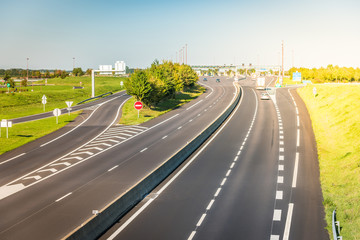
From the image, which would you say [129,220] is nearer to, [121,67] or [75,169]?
[75,169]

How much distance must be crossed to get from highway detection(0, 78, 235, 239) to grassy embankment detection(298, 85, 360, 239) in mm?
11634

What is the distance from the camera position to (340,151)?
3203 centimetres

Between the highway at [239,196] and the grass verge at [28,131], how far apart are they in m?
18.5

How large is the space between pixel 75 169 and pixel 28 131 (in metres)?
20.1

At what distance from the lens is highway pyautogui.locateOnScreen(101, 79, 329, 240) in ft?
52.2

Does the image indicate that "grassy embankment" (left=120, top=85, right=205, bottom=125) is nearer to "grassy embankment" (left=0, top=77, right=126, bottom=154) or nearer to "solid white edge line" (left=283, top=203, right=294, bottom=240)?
"grassy embankment" (left=0, top=77, right=126, bottom=154)

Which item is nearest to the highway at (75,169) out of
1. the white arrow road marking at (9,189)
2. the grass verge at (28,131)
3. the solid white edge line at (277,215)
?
the white arrow road marking at (9,189)

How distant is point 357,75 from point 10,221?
455ft

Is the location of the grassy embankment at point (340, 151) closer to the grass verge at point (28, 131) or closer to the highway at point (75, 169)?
the highway at point (75, 169)

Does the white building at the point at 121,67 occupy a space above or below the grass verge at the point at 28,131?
above

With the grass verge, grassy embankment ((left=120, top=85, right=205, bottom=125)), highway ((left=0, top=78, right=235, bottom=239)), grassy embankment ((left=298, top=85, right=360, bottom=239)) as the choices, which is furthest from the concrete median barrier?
grassy embankment ((left=120, top=85, right=205, bottom=125))

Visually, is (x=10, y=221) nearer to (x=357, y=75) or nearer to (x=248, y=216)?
(x=248, y=216)

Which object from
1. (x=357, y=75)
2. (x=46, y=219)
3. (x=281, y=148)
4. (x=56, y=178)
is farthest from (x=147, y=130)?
(x=357, y=75)

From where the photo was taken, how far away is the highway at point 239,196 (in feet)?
52.2
